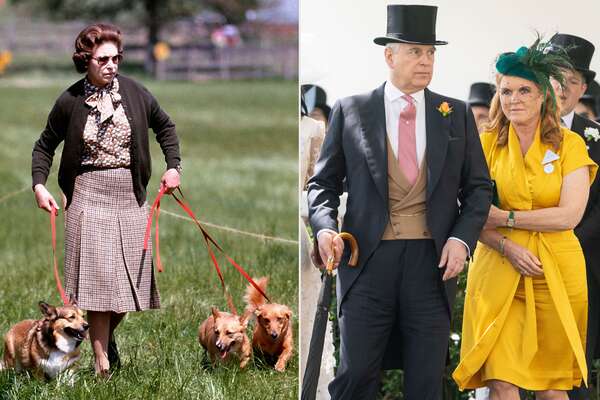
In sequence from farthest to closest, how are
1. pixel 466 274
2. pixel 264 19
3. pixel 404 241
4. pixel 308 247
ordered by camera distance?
pixel 264 19 → pixel 466 274 → pixel 308 247 → pixel 404 241

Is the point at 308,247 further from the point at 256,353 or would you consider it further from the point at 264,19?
the point at 264,19

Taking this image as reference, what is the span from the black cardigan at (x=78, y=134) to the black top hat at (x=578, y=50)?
1842 millimetres

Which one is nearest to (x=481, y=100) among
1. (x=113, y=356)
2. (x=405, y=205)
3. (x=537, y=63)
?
(x=537, y=63)

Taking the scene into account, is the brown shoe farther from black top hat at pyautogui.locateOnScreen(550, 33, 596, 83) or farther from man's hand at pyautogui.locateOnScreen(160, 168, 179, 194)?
black top hat at pyautogui.locateOnScreen(550, 33, 596, 83)

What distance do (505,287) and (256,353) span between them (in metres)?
1.35

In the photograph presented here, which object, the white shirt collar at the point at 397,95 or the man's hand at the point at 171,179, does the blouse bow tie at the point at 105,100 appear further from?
the white shirt collar at the point at 397,95

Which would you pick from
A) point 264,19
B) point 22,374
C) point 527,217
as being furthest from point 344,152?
point 264,19

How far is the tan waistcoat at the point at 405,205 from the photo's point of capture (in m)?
5.58

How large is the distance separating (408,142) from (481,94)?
1.81 ft

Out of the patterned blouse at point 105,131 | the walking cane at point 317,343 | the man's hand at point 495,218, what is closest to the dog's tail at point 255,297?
the walking cane at point 317,343

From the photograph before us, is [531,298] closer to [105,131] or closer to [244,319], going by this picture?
[244,319]

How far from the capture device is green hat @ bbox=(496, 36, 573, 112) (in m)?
5.75

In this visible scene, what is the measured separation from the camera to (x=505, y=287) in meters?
5.73

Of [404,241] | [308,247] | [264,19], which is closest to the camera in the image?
[404,241]
